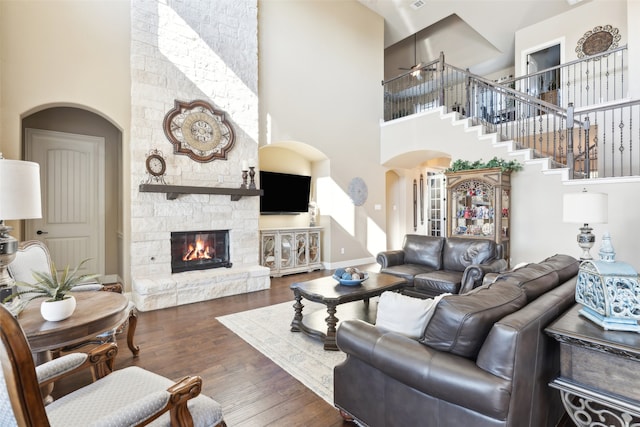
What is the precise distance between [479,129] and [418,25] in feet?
12.2

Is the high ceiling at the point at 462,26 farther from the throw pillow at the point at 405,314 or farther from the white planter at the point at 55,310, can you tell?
the white planter at the point at 55,310

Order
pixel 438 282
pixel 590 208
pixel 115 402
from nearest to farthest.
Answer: pixel 115 402, pixel 590 208, pixel 438 282

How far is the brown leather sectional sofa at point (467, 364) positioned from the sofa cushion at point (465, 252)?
2430 millimetres

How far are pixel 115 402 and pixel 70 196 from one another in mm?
4917

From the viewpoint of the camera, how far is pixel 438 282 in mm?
4051

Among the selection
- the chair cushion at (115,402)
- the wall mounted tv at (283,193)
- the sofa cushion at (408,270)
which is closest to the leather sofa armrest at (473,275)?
the sofa cushion at (408,270)

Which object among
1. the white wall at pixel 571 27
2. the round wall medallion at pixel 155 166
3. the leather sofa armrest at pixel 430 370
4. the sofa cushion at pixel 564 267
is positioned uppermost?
the white wall at pixel 571 27

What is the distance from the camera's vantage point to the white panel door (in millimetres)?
4855

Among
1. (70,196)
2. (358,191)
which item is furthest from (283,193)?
(70,196)

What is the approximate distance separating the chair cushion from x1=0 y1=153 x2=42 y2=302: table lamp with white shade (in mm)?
963

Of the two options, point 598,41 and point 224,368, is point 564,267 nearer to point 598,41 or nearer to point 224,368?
point 224,368

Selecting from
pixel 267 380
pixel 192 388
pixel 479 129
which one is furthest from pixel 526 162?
pixel 192 388

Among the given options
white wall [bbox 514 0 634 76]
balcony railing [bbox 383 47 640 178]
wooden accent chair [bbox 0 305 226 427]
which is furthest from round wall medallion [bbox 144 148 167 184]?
white wall [bbox 514 0 634 76]

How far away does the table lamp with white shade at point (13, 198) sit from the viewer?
69.2 inches
